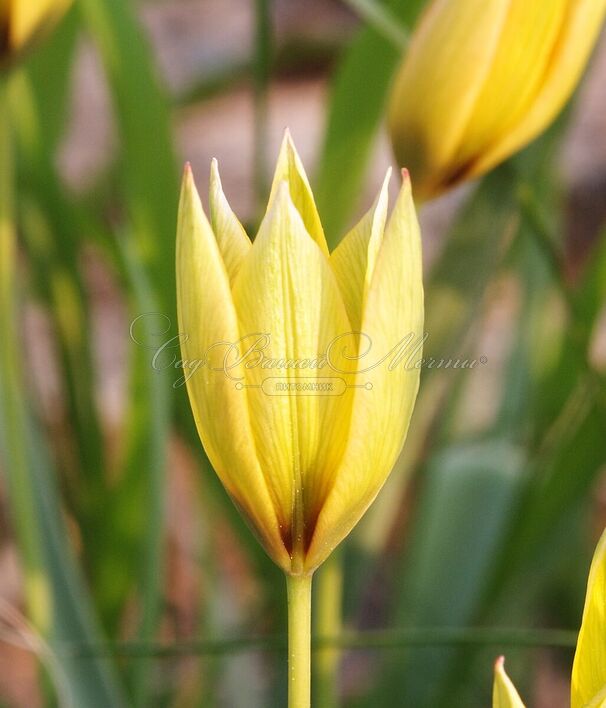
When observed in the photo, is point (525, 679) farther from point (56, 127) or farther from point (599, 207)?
point (599, 207)

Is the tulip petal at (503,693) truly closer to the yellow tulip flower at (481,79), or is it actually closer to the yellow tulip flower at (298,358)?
the yellow tulip flower at (298,358)

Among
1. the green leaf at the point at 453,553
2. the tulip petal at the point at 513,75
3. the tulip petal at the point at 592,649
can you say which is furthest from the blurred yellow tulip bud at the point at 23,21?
the green leaf at the point at 453,553

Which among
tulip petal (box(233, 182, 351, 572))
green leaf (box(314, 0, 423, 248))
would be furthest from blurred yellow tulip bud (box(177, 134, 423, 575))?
green leaf (box(314, 0, 423, 248))

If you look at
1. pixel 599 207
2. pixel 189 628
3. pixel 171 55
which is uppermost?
pixel 171 55

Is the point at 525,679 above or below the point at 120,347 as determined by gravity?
below

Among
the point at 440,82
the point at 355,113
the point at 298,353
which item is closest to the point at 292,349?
the point at 298,353

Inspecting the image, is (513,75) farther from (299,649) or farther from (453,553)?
(453,553)

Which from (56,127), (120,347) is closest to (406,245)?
(56,127)
